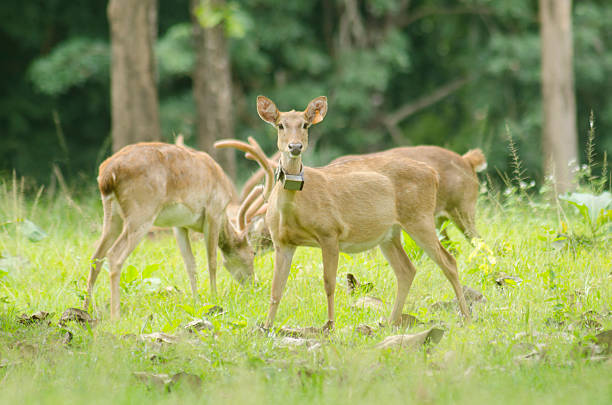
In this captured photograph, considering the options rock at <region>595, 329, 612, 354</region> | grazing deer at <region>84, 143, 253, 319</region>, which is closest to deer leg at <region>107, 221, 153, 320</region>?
grazing deer at <region>84, 143, 253, 319</region>

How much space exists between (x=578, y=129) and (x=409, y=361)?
48.3 feet

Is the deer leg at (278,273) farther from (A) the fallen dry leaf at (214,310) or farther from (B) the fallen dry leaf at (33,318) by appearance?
(B) the fallen dry leaf at (33,318)

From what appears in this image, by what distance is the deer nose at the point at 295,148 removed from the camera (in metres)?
4.45

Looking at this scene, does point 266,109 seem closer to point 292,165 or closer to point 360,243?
point 292,165

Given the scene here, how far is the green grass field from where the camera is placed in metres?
3.50

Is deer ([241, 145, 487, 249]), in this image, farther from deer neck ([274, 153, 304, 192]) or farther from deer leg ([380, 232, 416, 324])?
deer neck ([274, 153, 304, 192])

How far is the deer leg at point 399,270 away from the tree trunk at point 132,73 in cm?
519

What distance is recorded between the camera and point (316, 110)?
16.0ft

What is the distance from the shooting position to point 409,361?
3906 mm

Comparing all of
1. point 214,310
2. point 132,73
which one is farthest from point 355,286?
point 132,73

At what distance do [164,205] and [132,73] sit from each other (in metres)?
4.55

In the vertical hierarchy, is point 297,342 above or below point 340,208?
below

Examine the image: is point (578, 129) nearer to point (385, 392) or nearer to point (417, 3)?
point (417, 3)

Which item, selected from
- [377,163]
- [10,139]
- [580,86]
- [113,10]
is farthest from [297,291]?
[580,86]
